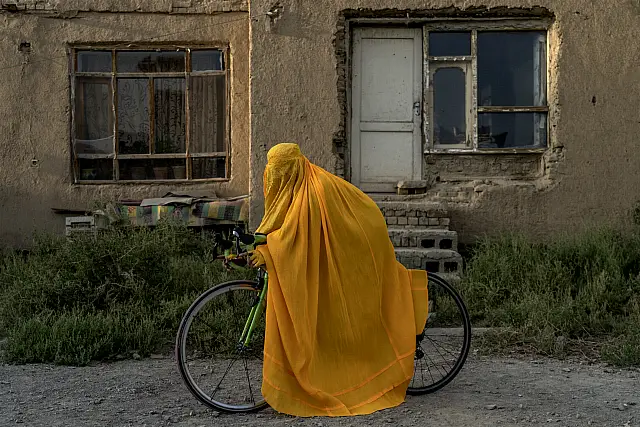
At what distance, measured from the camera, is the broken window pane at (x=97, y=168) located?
8703 millimetres

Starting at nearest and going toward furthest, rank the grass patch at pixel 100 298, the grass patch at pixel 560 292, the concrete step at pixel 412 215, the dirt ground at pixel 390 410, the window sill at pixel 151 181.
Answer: the dirt ground at pixel 390 410 → the grass patch at pixel 100 298 → the grass patch at pixel 560 292 → the concrete step at pixel 412 215 → the window sill at pixel 151 181

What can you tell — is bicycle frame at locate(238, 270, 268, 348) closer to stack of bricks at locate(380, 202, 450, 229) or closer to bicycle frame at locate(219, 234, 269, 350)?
bicycle frame at locate(219, 234, 269, 350)

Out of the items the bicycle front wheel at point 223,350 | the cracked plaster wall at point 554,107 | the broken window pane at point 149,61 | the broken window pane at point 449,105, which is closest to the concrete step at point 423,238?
the cracked plaster wall at point 554,107

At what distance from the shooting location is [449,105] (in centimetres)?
827

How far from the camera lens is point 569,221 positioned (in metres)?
7.65

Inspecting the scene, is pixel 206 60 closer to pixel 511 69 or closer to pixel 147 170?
pixel 147 170

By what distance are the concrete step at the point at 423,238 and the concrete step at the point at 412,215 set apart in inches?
8.0

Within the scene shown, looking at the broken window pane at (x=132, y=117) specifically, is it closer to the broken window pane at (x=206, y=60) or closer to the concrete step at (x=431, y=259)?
the broken window pane at (x=206, y=60)

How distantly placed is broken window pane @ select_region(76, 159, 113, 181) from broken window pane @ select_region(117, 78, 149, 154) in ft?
0.84

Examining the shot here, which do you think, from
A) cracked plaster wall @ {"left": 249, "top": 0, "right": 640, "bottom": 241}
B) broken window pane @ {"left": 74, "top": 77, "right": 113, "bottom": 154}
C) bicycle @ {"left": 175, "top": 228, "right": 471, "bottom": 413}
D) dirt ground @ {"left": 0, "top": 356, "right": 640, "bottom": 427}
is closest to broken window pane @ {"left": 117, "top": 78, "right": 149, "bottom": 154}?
broken window pane @ {"left": 74, "top": 77, "right": 113, "bottom": 154}

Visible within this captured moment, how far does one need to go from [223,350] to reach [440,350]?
154 cm

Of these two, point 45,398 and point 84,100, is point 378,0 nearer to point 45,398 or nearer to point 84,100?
point 84,100

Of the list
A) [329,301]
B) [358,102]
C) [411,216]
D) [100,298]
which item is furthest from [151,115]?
[329,301]

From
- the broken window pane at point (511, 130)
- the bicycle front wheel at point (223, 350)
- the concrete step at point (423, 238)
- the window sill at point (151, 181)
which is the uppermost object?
the broken window pane at point (511, 130)
